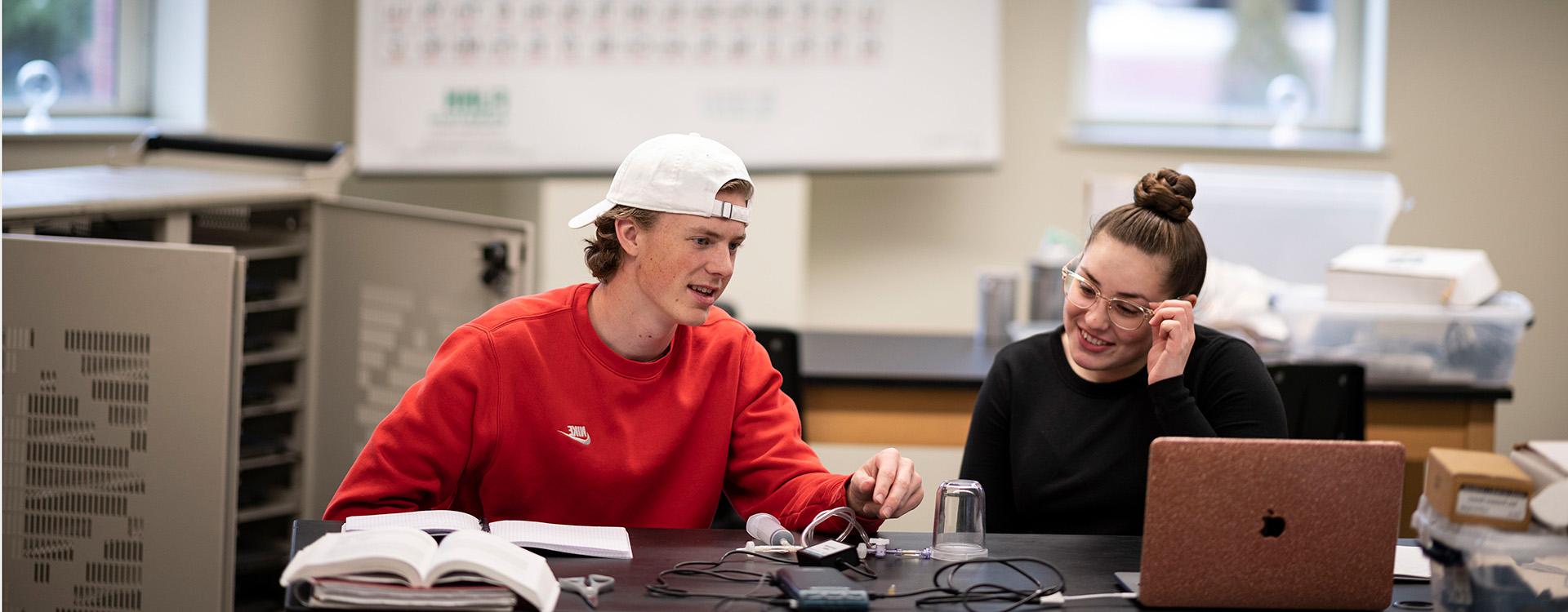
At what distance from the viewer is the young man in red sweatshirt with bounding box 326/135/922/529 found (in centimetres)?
180

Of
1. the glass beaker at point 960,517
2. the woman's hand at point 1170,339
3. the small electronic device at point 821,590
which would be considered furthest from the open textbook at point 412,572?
the woman's hand at point 1170,339

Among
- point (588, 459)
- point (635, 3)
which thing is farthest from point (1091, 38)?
point (588, 459)

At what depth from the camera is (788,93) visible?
3.85 metres

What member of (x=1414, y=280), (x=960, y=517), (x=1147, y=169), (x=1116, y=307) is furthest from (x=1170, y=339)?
(x=1147, y=169)

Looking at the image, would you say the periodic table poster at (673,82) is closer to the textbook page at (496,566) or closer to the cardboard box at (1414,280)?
the cardboard box at (1414,280)

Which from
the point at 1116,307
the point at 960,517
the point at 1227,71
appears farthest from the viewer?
the point at 1227,71

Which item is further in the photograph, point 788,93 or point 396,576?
point 788,93

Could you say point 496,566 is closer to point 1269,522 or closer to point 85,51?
point 1269,522

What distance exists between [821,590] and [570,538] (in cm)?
35

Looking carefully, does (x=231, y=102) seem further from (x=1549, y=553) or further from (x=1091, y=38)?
(x=1549, y=553)

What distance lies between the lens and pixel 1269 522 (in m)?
1.49

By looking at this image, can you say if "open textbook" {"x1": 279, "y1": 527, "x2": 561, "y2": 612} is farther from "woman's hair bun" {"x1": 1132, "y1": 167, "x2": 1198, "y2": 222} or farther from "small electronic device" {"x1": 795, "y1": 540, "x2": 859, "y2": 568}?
"woman's hair bun" {"x1": 1132, "y1": 167, "x2": 1198, "y2": 222}

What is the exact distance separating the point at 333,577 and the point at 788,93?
2631 millimetres

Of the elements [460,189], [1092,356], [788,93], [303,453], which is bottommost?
[303,453]
